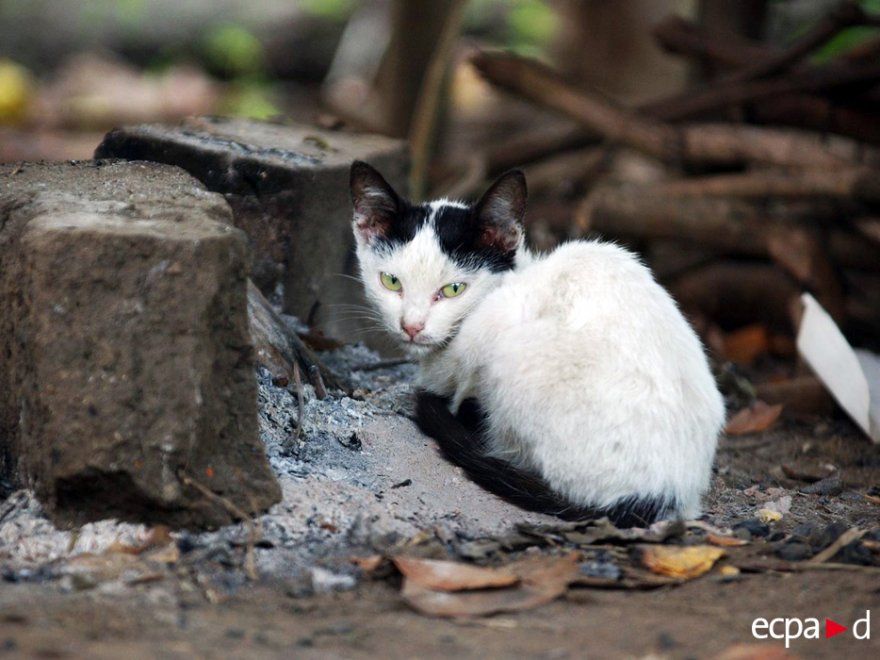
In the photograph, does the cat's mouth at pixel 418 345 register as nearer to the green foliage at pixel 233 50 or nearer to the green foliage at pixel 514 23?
the green foliage at pixel 233 50

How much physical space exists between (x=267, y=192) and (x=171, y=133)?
49cm

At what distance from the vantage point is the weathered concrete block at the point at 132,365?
106 inches

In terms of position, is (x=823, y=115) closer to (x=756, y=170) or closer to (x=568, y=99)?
(x=756, y=170)

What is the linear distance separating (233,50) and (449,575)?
10.6 metres

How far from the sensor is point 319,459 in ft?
10.9

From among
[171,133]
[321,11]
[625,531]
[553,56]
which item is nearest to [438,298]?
[625,531]

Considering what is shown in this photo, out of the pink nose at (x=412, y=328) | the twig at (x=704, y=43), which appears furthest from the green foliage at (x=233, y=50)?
the pink nose at (x=412, y=328)

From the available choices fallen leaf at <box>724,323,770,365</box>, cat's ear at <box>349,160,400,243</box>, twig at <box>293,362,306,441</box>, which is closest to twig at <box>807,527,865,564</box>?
twig at <box>293,362,306,441</box>

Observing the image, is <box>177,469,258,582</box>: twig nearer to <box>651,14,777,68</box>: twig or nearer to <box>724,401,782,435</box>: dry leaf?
<box>724,401,782,435</box>: dry leaf

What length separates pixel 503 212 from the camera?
3775 mm

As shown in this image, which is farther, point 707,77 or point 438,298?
point 707,77

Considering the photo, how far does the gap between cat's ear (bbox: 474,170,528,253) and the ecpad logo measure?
5.64 ft

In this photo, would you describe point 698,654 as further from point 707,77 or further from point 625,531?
point 707,77

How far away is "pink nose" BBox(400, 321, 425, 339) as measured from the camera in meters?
3.68
